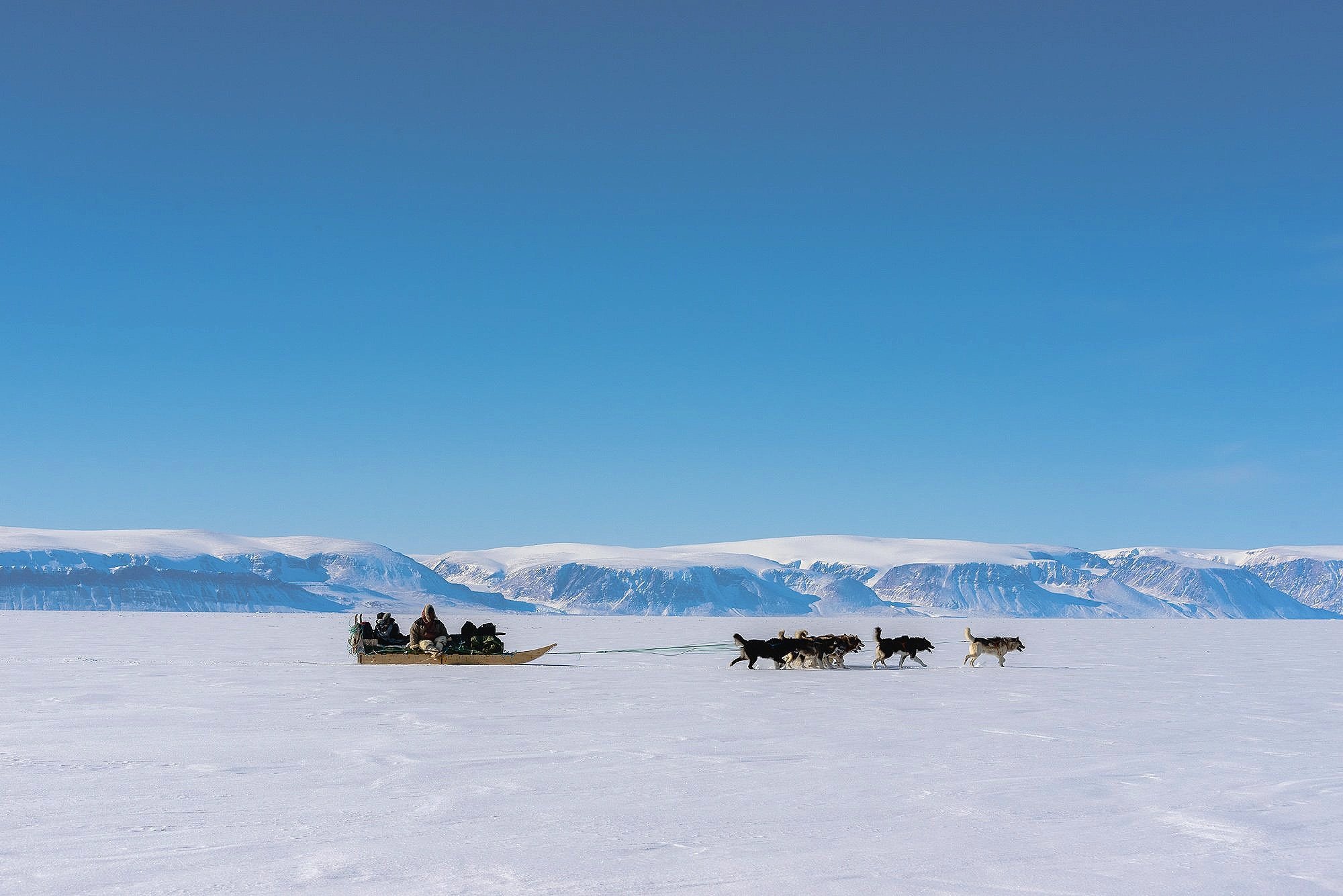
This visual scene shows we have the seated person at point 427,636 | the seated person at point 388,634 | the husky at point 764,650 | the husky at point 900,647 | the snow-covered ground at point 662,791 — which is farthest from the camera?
the seated person at point 388,634

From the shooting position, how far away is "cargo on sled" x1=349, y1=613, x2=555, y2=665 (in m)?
28.3

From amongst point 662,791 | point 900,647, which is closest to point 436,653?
point 900,647

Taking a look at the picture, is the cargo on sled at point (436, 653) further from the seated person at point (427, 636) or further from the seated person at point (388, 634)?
the seated person at point (388, 634)

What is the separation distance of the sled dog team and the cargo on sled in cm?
519

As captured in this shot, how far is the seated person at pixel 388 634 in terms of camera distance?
29.4 meters

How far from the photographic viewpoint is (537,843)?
7.86 meters

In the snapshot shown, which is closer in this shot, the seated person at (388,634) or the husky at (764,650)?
the husky at (764,650)

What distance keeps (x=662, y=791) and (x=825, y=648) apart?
18983 mm

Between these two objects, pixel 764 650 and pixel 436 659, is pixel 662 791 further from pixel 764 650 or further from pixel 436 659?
pixel 436 659

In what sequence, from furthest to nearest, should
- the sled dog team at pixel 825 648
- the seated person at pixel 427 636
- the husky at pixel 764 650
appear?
1. the seated person at pixel 427 636
2. the sled dog team at pixel 825 648
3. the husky at pixel 764 650

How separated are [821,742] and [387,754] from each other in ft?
16.9

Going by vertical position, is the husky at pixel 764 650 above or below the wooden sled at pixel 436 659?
above

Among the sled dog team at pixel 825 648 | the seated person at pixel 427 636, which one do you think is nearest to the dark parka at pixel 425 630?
the seated person at pixel 427 636

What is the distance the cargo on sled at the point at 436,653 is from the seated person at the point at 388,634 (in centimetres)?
20
